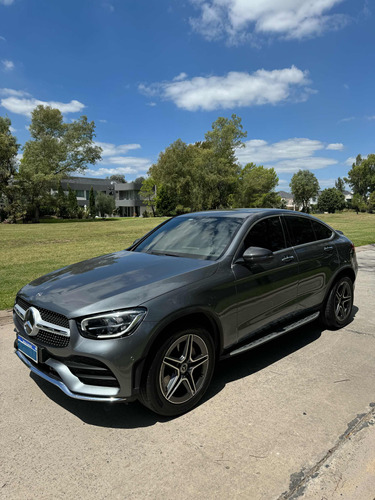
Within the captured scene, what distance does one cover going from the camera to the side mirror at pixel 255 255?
324 centimetres

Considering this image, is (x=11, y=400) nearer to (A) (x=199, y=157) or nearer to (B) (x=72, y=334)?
(B) (x=72, y=334)

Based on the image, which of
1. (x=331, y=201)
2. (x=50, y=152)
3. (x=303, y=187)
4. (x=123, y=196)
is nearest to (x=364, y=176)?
(x=331, y=201)

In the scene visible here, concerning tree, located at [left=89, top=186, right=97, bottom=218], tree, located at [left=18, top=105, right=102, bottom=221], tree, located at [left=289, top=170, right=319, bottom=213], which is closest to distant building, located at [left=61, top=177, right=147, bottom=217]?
tree, located at [left=89, top=186, right=97, bottom=218]

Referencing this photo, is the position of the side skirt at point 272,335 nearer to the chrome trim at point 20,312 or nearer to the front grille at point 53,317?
the front grille at point 53,317

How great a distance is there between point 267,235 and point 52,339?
7.86ft

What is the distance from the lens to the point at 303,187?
3482 inches

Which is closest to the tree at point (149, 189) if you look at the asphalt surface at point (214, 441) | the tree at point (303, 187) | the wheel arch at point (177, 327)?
the tree at point (303, 187)

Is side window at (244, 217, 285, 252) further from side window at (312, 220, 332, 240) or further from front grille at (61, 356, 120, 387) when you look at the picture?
front grille at (61, 356, 120, 387)

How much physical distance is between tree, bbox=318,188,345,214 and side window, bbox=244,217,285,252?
297 ft

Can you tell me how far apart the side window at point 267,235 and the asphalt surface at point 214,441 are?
1.28 metres

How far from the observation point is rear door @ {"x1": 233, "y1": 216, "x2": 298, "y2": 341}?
3.23 m

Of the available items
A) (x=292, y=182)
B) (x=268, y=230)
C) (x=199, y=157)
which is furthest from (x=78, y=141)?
(x=292, y=182)

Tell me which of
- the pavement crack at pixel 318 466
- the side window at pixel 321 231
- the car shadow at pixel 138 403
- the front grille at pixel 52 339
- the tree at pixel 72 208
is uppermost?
the tree at pixel 72 208

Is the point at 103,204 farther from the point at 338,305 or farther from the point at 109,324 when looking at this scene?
the point at 109,324
